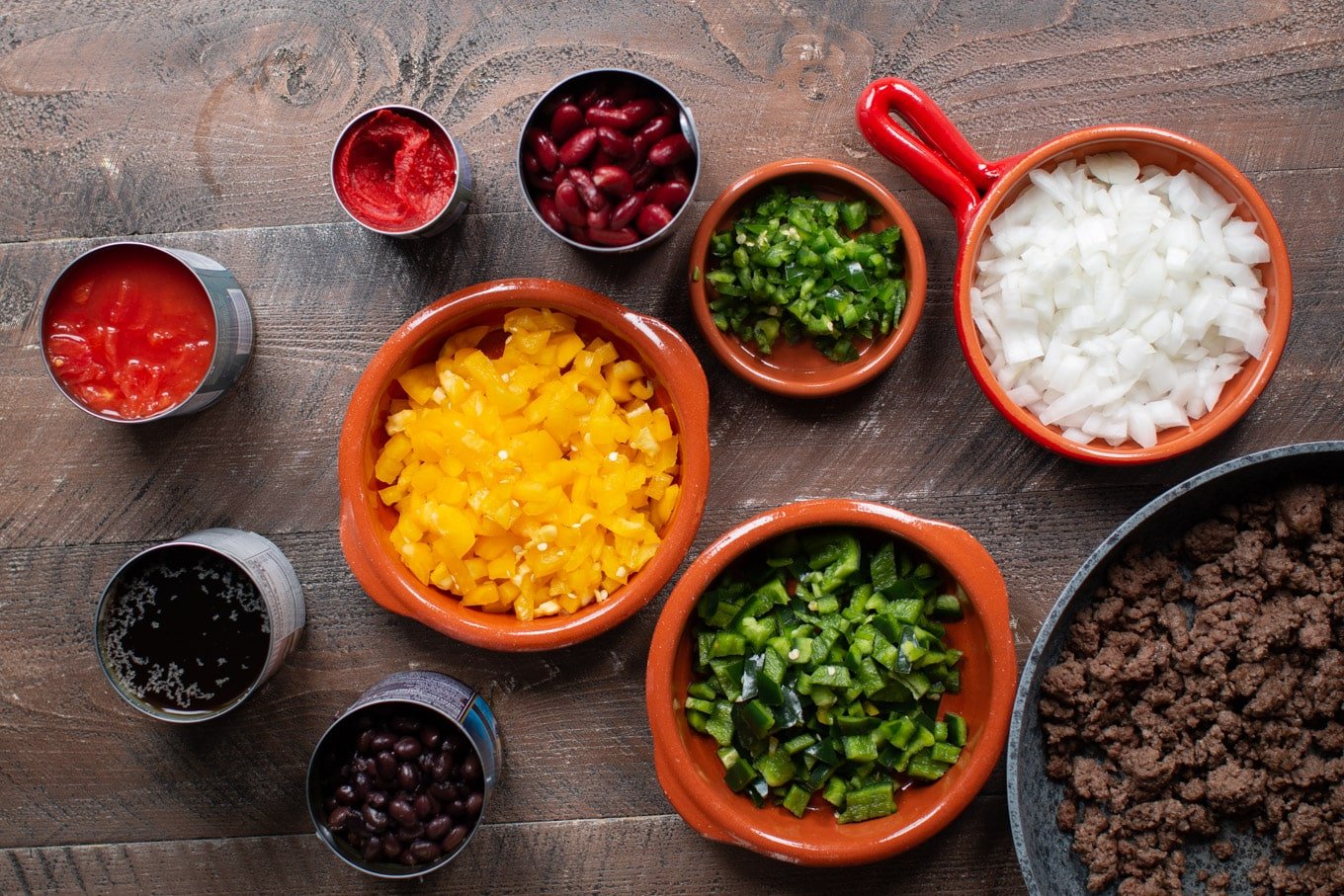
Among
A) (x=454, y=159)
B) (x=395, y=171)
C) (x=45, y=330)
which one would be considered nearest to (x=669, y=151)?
(x=454, y=159)

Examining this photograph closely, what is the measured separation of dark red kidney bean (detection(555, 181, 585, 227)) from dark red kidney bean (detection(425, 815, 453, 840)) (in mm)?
1173

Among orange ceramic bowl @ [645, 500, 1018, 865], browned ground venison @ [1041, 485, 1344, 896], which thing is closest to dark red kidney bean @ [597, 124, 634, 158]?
orange ceramic bowl @ [645, 500, 1018, 865]

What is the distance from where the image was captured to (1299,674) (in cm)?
178

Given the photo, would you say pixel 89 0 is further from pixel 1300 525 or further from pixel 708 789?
pixel 1300 525

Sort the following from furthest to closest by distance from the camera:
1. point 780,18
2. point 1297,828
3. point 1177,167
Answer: point 780,18, point 1177,167, point 1297,828

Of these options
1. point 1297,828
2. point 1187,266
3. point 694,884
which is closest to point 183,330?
point 694,884

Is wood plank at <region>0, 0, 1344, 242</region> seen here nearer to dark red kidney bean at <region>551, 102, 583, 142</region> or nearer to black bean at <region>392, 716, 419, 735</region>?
dark red kidney bean at <region>551, 102, 583, 142</region>

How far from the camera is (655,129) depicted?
1.74 metres

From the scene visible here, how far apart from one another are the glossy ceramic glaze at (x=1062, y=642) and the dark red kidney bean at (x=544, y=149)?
1.23 metres

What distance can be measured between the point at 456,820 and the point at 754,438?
3.23 feet

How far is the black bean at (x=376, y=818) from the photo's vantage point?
1.83 m

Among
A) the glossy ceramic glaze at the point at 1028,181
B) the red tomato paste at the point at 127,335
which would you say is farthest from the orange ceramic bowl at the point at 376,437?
the glossy ceramic glaze at the point at 1028,181

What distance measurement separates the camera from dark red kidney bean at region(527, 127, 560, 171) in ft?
5.76

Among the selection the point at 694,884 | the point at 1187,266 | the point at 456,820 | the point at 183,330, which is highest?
the point at 1187,266
